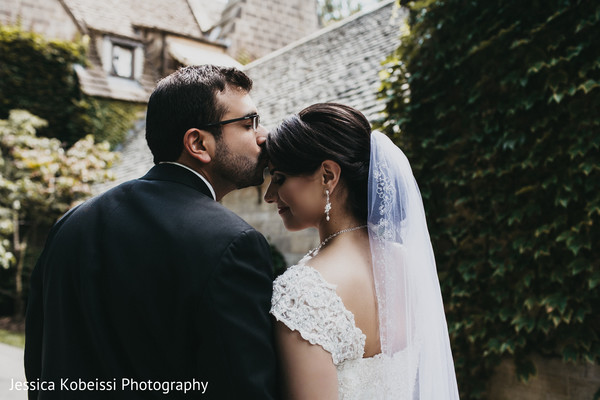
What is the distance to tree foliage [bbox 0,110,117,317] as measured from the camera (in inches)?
421

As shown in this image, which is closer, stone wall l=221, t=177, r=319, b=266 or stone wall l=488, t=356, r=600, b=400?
stone wall l=488, t=356, r=600, b=400

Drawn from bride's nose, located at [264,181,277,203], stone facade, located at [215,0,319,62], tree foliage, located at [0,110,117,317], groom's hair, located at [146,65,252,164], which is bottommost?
bride's nose, located at [264,181,277,203]

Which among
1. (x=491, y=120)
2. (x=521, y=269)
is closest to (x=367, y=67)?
(x=491, y=120)

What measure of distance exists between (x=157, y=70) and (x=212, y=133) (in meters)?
16.6

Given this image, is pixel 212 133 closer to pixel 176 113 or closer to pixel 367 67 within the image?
pixel 176 113

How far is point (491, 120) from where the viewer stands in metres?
3.96

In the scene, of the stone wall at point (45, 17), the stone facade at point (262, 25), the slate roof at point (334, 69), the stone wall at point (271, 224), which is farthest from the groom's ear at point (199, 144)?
the stone facade at point (262, 25)

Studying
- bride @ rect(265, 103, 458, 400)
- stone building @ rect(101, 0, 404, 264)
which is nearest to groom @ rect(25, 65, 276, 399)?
bride @ rect(265, 103, 458, 400)

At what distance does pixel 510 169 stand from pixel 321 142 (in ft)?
7.99

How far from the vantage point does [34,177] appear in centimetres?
1116

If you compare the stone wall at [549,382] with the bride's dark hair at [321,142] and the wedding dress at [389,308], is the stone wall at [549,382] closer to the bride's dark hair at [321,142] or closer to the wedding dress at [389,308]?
the wedding dress at [389,308]

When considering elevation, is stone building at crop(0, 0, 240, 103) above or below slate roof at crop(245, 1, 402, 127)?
above

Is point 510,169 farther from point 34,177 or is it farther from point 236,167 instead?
point 34,177

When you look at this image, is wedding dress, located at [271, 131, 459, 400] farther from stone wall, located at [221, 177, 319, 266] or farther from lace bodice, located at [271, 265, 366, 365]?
stone wall, located at [221, 177, 319, 266]
